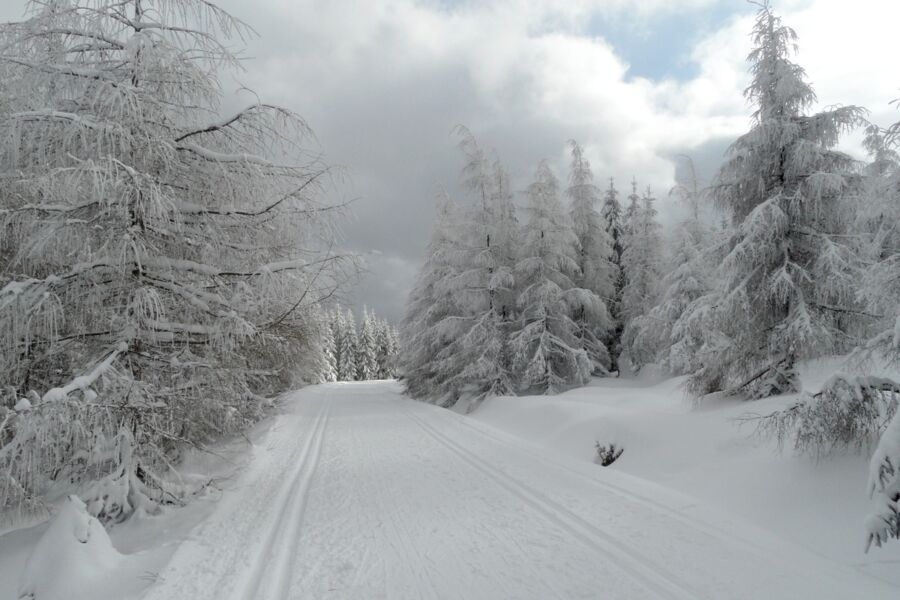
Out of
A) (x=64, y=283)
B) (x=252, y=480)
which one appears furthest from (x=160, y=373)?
(x=252, y=480)

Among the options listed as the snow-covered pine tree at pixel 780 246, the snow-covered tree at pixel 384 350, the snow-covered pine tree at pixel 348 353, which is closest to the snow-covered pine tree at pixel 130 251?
the snow-covered pine tree at pixel 780 246

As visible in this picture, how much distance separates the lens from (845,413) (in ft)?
17.6

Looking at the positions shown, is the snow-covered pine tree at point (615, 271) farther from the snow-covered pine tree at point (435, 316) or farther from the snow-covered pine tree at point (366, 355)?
the snow-covered pine tree at point (366, 355)

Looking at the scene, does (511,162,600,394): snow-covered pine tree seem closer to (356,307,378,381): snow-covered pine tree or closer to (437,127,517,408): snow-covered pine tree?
(437,127,517,408): snow-covered pine tree

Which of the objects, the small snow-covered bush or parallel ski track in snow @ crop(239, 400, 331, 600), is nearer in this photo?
parallel ski track in snow @ crop(239, 400, 331, 600)

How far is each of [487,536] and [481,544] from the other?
9.2 inches

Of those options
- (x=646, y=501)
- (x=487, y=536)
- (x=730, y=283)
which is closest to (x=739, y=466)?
(x=646, y=501)

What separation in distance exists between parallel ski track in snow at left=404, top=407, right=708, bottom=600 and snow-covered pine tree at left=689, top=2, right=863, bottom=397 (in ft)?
19.5

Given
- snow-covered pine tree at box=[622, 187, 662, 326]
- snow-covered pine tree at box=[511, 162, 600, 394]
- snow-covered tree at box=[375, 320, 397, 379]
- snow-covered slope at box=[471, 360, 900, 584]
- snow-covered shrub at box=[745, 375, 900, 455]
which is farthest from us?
snow-covered tree at box=[375, 320, 397, 379]

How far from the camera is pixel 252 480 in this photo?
8.16 metres

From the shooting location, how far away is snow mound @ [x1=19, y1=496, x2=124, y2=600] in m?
3.96

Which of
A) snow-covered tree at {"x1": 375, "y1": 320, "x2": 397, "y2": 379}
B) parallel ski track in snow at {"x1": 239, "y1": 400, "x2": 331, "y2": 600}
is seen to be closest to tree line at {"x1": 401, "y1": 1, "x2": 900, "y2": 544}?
parallel ski track in snow at {"x1": 239, "y1": 400, "x2": 331, "y2": 600}

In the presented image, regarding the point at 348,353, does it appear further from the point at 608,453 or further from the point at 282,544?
the point at 282,544

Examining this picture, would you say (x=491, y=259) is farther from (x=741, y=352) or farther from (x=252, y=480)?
(x=252, y=480)
